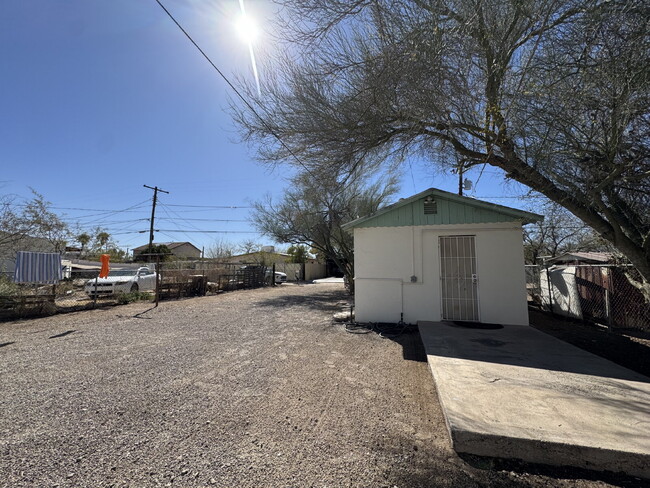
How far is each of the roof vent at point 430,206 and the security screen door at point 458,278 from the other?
0.72 m

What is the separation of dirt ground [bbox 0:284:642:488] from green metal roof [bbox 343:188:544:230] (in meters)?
3.06

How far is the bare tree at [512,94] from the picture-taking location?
3203mm

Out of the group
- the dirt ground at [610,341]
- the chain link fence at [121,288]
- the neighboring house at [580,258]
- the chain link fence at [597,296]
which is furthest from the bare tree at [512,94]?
the neighboring house at [580,258]

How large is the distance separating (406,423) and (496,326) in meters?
4.81

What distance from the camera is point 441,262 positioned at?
739cm

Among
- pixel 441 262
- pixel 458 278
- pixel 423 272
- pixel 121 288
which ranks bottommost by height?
pixel 121 288

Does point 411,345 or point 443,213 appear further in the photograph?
point 443,213

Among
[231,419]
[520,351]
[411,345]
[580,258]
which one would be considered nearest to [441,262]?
[411,345]

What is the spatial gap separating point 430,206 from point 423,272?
1581 mm

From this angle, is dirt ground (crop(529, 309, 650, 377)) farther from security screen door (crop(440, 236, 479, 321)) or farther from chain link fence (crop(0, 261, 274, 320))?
chain link fence (crop(0, 261, 274, 320))

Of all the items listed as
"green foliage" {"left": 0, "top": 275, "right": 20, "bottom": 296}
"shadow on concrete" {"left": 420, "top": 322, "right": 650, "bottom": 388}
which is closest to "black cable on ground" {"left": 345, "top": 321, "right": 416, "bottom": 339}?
"shadow on concrete" {"left": 420, "top": 322, "right": 650, "bottom": 388}

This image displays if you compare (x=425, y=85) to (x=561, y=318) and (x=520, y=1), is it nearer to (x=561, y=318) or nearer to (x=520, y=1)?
(x=520, y=1)

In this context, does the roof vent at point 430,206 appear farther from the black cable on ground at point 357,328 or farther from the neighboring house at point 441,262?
the black cable on ground at point 357,328

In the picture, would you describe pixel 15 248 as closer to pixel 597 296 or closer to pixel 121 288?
pixel 121 288
